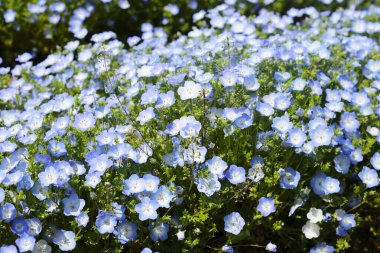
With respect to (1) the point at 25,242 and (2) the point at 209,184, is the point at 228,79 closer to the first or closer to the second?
(2) the point at 209,184

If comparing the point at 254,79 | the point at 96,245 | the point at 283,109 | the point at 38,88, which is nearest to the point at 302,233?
the point at 283,109

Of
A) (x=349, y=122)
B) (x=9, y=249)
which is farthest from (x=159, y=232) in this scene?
(x=349, y=122)

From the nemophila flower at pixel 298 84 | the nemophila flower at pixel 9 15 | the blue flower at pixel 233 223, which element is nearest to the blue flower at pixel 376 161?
the nemophila flower at pixel 298 84

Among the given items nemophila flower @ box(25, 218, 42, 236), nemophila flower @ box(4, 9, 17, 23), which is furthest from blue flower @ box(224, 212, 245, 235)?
nemophila flower @ box(4, 9, 17, 23)

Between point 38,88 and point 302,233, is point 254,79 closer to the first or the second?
point 302,233

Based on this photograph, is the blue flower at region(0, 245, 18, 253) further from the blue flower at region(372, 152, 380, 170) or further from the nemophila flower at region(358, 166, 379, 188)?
the blue flower at region(372, 152, 380, 170)

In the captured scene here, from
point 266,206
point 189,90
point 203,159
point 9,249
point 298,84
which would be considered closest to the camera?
point 9,249

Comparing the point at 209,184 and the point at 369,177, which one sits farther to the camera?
the point at 369,177
